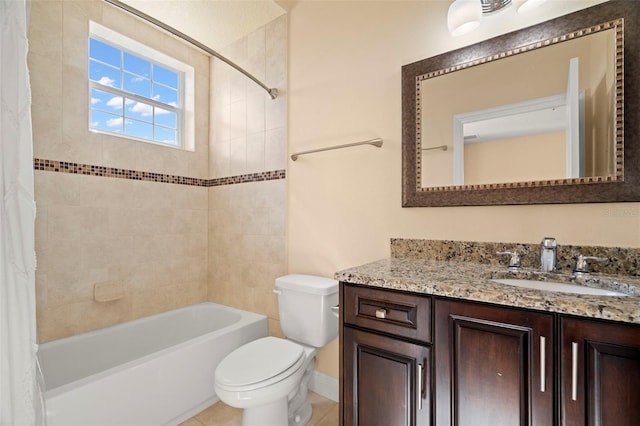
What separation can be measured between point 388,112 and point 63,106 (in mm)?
2072

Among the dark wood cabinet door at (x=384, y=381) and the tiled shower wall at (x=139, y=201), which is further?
the tiled shower wall at (x=139, y=201)

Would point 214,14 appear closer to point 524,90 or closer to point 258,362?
point 524,90

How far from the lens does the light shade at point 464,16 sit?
1398mm

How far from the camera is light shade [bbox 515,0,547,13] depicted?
52.4 inches

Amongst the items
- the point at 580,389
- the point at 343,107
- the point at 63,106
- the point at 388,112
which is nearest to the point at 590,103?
the point at 388,112

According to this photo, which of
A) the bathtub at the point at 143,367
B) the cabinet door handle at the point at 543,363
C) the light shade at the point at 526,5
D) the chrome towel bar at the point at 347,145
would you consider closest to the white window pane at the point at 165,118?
the chrome towel bar at the point at 347,145

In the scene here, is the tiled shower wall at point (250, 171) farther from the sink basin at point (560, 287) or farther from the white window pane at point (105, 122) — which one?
the sink basin at point (560, 287)

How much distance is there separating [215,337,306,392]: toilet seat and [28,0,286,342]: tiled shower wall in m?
0.65

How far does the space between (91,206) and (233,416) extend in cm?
166

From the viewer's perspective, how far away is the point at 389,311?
3.74ft

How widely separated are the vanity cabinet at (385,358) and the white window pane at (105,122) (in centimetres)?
217

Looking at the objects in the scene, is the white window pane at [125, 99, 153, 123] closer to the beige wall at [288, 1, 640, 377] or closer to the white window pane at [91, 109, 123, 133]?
the white window pane at [91, 109, 123, 133]

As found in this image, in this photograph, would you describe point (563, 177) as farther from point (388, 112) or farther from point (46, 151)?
point (46, 151)

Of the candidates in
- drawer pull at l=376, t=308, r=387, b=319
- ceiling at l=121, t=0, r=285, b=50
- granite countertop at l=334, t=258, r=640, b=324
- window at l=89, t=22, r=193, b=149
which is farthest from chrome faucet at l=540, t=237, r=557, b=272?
window at l=89, t=22, r=193, b=149
